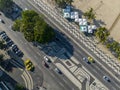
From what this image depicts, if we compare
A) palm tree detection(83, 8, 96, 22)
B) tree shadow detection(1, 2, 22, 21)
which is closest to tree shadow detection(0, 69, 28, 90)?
tree shadow detection(1, 2, 22, 21)

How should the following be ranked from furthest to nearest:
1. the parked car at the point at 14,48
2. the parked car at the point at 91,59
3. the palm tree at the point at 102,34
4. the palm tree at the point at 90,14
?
the palm tree at the point at 90,14 → the parked car at the point at 14,48 → the palm tree at the point at 102,34 → the parked car at the point at 91,59

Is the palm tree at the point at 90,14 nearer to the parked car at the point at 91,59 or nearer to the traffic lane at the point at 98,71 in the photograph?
the parked car at the point at 91,59

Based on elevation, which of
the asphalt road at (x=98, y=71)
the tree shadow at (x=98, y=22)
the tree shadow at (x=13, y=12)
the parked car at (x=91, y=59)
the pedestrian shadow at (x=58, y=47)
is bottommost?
the asphalt road at (x=98, y=71)

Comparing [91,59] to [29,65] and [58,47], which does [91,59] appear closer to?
[58,47]

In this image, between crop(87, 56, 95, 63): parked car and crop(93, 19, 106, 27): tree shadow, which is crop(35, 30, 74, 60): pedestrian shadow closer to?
crop(87, 56, 95, 63): parked car

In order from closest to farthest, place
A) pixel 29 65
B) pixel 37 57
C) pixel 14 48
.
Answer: pixel 29 65
pixel 37 57
pixel 14 48

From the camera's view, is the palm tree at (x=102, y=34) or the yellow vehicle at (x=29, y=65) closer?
the yellow vehicle at (x=29, y=65)

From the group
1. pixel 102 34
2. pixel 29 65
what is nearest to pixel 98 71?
pixel 102 34

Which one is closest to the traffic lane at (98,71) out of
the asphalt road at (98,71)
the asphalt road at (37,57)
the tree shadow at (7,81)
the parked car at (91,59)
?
the asphalt road at (98,71)

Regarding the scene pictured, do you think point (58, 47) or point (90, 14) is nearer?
point (58, 47)
